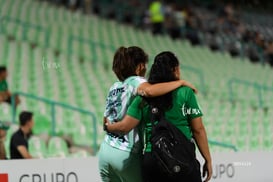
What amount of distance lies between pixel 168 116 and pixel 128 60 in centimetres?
48

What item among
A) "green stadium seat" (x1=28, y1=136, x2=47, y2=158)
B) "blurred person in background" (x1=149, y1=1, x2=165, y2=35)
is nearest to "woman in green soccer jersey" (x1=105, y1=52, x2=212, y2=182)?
"green stadium seat" (x1=28, y1=136, x2=47, y2=158)

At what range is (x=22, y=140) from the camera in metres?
8.66

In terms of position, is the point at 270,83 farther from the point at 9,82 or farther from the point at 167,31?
the point at 9,82

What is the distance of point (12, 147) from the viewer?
8609mm

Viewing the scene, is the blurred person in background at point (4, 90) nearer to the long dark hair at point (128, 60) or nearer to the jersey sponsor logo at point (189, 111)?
the long dark hair at point (128, 60)

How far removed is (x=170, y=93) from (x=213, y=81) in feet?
36.5

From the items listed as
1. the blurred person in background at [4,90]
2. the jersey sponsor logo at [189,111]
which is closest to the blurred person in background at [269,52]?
the blurred person in background at [4,90]

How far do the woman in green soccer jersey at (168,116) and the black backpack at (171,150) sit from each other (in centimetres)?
5

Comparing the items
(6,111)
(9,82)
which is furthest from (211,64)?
(6,111)

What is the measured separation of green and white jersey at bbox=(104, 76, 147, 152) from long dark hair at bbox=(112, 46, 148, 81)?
6 centimetres

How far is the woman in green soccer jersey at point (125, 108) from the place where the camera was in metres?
5.23

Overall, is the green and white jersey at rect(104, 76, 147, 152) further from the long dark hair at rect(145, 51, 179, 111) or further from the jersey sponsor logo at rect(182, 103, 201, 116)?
the jersey sponsor logo at rect(182, 103, 201, 116)

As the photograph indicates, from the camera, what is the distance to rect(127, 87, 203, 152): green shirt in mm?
5188

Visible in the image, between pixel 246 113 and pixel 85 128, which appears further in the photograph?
pixel 246 113
